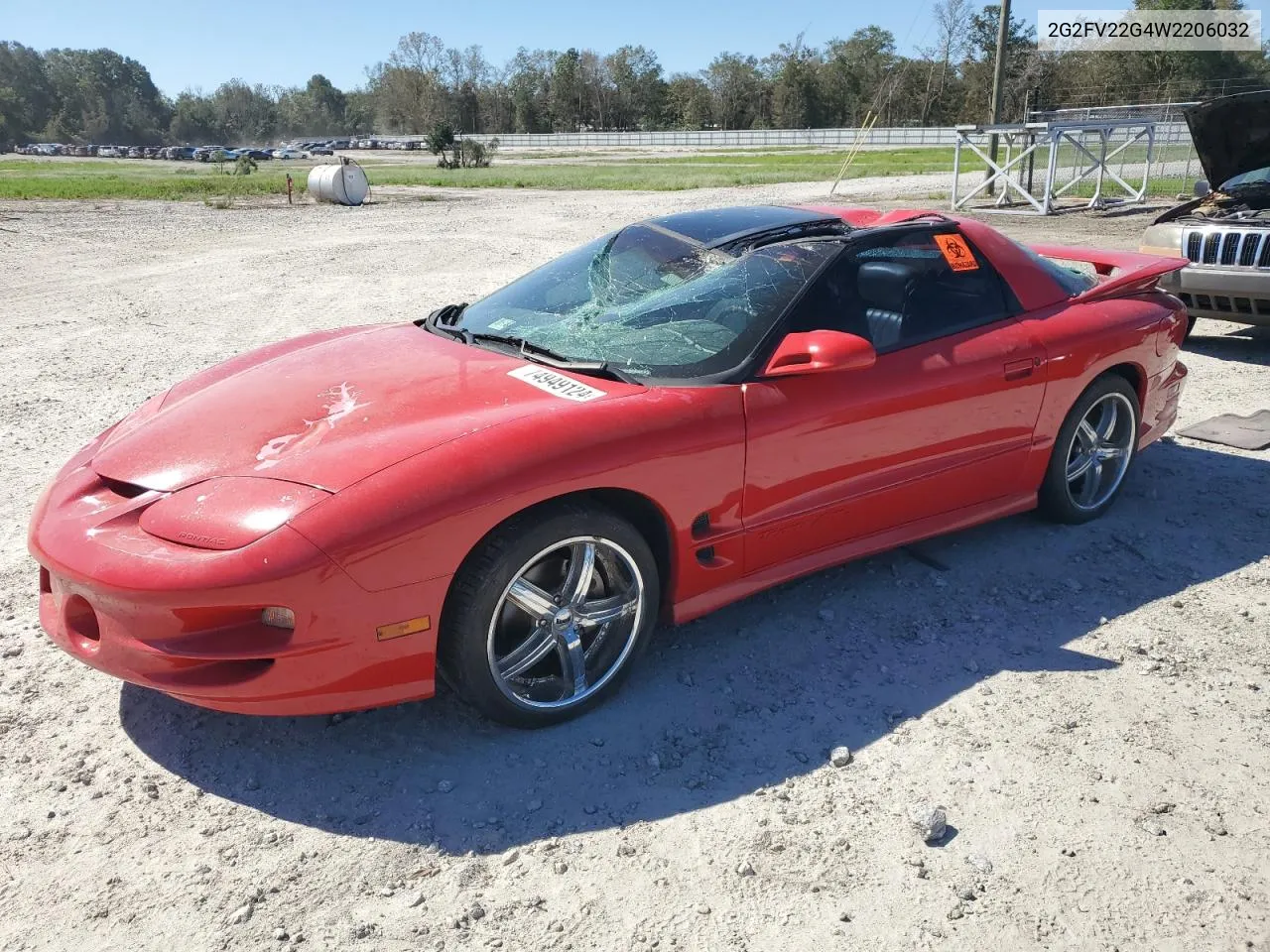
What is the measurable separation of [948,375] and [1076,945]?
2054 mm

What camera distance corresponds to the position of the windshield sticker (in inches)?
120

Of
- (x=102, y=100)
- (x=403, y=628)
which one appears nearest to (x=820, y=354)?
(x=403, y=628)

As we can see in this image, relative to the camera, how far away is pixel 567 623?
117 inches

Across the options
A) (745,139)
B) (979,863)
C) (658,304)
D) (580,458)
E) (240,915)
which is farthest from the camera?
(745,139)

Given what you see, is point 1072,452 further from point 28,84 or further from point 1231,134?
point 28,84

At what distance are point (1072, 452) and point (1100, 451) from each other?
185 millimetres

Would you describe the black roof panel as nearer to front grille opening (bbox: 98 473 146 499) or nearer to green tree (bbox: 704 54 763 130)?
front grille opening (bbox: 98 473 146 499)

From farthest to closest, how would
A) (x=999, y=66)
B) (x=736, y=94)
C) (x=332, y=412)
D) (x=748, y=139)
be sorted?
1. (x=736, y=94)
2. (x=748, y=139)
3. (x=999, y=66)
4. (x=332, y=412)

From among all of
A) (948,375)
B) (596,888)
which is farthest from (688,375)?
(596,888)

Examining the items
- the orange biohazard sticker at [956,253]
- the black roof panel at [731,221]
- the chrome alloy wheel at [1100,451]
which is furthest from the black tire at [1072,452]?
Result: the black roof panel at [731,221]

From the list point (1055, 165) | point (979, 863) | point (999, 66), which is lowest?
point (979, 863)

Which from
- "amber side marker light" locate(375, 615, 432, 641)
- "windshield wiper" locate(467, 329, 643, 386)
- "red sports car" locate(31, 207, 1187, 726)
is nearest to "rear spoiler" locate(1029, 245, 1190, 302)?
"red sports car" locate(31, 207, 1187, 726)

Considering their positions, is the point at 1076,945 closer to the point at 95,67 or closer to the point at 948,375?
the point at 948,375

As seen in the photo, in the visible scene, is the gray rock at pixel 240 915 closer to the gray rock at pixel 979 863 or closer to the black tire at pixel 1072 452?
the gray rock at pixel 979 863
